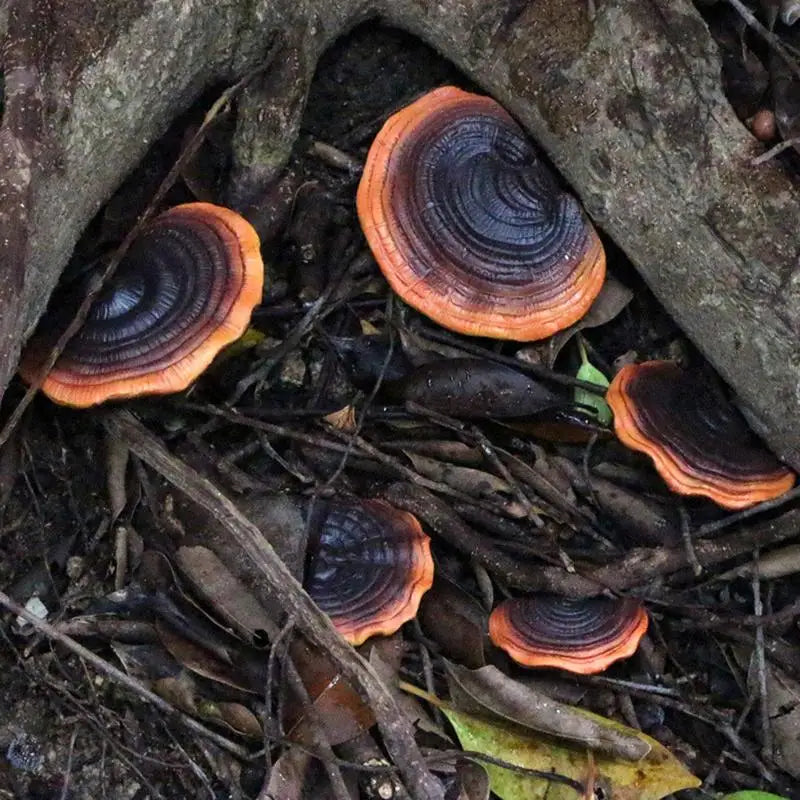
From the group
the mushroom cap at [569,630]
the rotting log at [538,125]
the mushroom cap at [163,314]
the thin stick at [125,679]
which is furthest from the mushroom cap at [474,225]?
the thin stick at [125,679]

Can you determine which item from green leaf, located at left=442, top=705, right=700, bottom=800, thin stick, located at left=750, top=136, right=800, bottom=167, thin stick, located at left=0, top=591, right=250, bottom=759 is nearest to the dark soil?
thin stick, located at left=0, top=591, right=250, bottom=759

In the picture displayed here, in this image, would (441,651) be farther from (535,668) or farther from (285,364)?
(285,364)

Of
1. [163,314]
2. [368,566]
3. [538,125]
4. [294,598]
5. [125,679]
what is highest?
[538,125]

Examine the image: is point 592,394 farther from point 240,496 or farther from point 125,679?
point 125,679

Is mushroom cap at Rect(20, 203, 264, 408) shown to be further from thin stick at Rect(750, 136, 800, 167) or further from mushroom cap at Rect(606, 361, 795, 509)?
thin stick at Rect(750, 136, 800, 167)

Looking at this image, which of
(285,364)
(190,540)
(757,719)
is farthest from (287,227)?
(757,719)

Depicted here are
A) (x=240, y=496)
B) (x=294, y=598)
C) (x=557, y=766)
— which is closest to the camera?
(x=294, y=598)

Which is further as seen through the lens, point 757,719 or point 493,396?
point 493,396

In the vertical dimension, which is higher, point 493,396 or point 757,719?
point 493,396

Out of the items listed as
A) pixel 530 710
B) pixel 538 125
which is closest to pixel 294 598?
pixel 530 710
